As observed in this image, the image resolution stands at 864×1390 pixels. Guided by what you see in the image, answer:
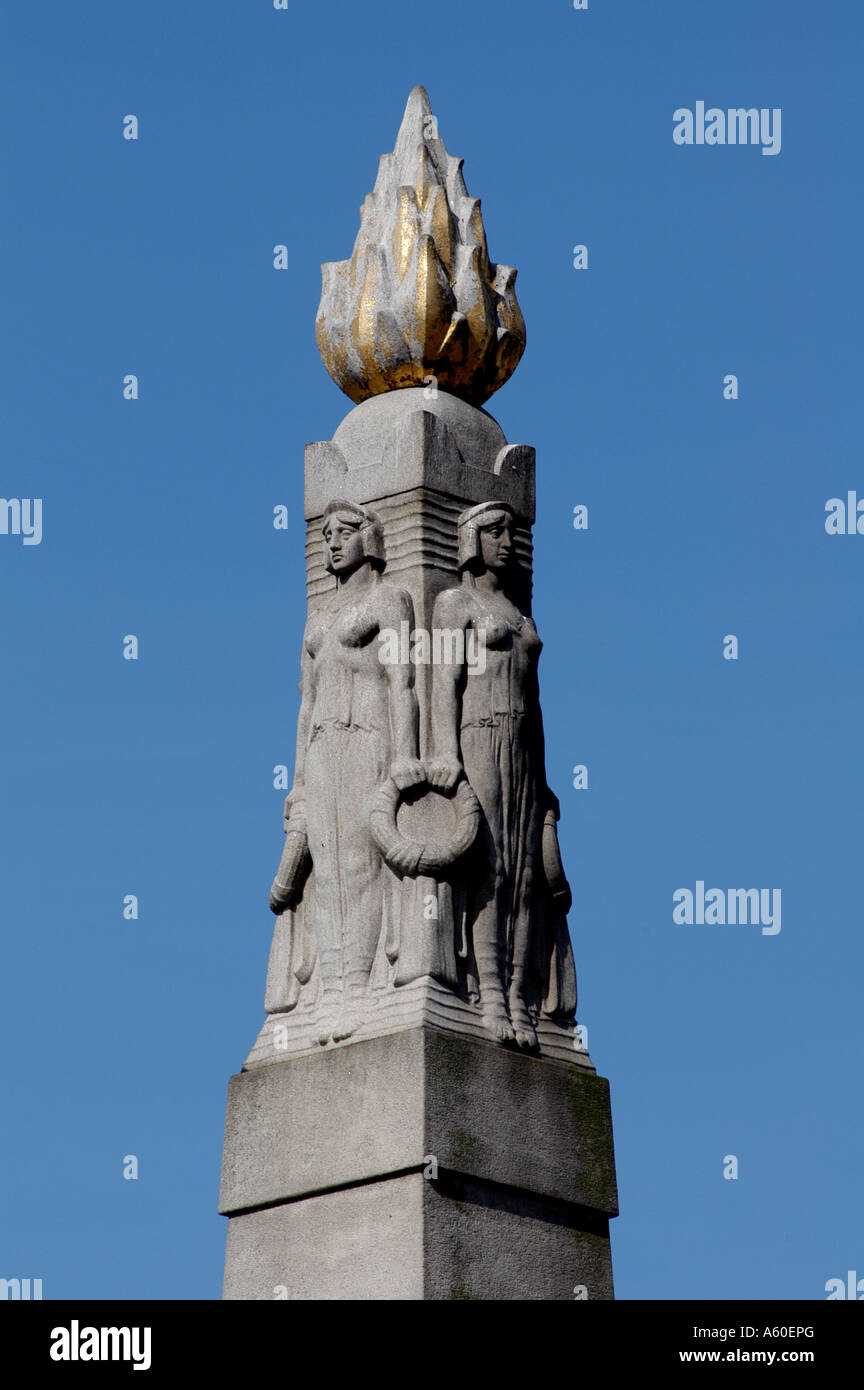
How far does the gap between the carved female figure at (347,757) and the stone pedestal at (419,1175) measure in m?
0.60

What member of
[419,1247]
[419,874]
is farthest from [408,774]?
[419,1247]

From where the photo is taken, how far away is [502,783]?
19688 mm

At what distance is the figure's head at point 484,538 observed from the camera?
2016cm

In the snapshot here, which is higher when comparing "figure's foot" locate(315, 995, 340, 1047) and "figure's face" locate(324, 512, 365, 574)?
"figure's face" locate(324, 512, 365, 574)

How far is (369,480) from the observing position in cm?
2034

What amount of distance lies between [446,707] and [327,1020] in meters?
2.20

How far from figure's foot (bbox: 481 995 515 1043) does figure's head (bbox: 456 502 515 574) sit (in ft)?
9.85

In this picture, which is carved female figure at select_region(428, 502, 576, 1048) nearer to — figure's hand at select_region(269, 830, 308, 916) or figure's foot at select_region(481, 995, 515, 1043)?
figure's foot at select_region(481, 995, 515, 1043)

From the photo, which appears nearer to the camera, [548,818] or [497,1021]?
[497,1021]

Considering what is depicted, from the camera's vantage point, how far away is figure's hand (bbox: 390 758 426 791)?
19.3 m

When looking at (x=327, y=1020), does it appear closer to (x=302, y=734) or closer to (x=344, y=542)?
(x=302, y=734)

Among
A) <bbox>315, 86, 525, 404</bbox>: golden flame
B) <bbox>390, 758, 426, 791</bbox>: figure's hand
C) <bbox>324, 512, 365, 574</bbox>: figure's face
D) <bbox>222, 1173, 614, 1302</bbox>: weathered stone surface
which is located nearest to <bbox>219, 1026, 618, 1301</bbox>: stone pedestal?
<bbox>222, 1173, 614, 1302</bbox>: weathered stone surface

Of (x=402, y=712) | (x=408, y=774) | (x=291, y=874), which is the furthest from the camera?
(x=291, y=874)
